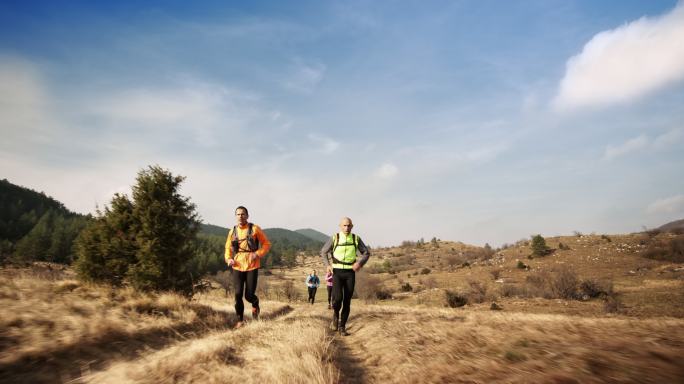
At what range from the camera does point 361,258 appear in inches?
275

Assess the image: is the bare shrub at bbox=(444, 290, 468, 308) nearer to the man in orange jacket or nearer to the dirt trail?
the dirt trail

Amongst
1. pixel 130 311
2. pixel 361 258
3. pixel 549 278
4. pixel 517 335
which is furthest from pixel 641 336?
pixel 549 278

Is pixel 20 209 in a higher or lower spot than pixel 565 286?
higher

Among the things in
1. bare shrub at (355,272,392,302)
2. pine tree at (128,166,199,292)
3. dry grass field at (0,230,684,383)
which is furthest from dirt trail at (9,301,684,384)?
bare shrub at (355,272,392,302)

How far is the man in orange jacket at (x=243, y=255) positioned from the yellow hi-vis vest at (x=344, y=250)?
1.58m

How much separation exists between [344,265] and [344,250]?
0.31m

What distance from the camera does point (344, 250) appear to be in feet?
22.6

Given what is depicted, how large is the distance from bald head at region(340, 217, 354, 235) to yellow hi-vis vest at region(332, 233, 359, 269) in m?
0.10

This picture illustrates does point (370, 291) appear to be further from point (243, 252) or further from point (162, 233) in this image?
point (243, 252)

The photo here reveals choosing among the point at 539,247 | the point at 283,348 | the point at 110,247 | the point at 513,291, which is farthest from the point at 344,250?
the point at 539,247

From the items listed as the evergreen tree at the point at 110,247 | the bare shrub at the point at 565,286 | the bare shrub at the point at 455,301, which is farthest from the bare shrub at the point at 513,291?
the evergreen tree at the point at 110,247

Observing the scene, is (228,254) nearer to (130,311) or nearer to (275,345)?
(130,311)

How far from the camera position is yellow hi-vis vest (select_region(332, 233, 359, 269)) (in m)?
Answer: 6.86

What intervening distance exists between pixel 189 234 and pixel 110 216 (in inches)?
135
